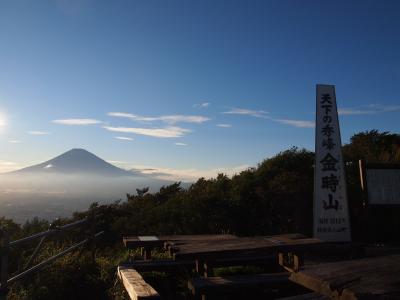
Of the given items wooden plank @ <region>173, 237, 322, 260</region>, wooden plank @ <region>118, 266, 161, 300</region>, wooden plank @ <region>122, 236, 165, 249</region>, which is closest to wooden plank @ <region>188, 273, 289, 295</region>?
wooden plank @ <region>173, 237, 322, 260</region>

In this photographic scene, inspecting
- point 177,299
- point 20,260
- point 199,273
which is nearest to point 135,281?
point 199,273

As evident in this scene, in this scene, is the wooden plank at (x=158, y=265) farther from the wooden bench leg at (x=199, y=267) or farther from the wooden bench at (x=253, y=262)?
the wooden bench leg at (x=199, y=267)

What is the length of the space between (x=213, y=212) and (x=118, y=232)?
238cm

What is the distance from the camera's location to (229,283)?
4383 mm

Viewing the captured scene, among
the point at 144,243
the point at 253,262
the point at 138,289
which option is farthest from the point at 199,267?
the point at 138,289

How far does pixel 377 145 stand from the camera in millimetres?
15383

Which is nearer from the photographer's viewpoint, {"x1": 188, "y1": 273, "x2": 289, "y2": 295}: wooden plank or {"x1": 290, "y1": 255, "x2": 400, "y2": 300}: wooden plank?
{"x1": 290, "y1": 255, "x2": 400, "y2": 300}: wooden plank

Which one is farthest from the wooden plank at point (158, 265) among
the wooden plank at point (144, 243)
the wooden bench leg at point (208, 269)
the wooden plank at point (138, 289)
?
the wooden bench leg at point (208, 269)

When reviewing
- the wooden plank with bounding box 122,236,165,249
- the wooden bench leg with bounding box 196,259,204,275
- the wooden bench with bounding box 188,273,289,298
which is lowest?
the wooden bench with bounding box 188,273,289,298

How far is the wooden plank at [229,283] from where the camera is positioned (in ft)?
13.8

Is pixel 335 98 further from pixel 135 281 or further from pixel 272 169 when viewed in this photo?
pixel 135 281

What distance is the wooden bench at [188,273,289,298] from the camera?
13.8ft

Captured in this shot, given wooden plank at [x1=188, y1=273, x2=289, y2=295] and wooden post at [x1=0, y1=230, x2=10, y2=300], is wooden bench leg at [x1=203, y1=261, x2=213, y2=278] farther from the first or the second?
wooden post at [x1=0, y1=230, x2=10, y2=300]

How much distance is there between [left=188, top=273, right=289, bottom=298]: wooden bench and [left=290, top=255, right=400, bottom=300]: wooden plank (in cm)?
159
